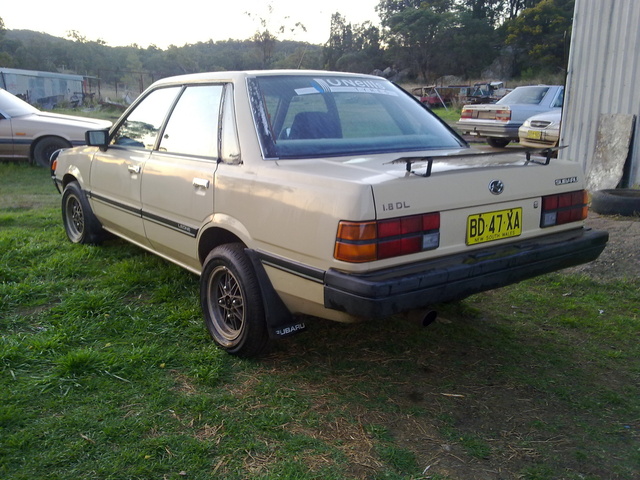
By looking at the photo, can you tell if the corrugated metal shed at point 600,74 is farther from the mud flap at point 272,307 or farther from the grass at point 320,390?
the mud flap at point 272,307

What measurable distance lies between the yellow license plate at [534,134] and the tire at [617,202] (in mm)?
4891

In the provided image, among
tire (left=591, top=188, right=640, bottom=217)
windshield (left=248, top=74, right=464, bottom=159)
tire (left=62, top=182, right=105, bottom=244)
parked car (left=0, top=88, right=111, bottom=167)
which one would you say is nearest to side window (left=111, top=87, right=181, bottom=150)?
tire (left=62, top=182, right=105, bottom=244)

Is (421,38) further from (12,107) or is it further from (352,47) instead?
(12,107)

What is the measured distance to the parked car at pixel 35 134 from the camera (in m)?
10.1

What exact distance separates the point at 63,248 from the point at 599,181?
258 inches

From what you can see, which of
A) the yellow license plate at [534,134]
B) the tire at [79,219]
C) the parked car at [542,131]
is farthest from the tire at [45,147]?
the yellow license plate at [534,134]

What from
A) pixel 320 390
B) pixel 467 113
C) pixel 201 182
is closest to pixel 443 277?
pixel 320 390

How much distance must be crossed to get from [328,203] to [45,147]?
914 centimetres

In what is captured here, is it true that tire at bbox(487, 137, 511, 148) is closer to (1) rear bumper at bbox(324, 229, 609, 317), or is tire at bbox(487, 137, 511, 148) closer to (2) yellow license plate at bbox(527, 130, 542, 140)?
(2) yellow license plate at bbox(527, 130, 542, 140)

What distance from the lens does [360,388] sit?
3.10 meters

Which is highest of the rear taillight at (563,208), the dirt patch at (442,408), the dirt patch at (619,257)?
the rear taillight at (563,208)

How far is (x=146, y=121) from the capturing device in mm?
4426

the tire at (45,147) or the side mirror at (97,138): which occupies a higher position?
the side mirror at (97,138)

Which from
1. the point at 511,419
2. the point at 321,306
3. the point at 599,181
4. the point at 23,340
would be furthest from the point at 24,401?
the point at 599,181
